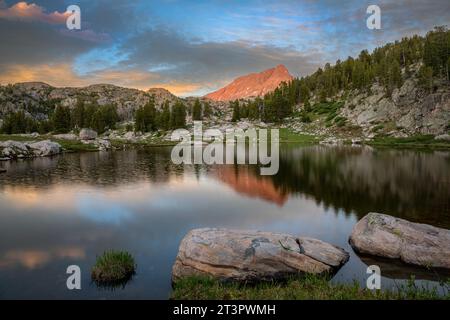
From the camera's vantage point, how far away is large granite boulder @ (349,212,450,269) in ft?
57.5

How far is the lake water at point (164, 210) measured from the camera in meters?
17.0

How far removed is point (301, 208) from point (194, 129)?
140 m

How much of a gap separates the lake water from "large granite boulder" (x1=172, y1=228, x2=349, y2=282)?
1088 millimetres

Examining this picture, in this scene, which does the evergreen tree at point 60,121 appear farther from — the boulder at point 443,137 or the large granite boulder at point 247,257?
the large granite boulder at point 247,257

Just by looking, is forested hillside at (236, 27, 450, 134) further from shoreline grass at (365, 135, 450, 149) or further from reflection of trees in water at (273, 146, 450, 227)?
reflection of trees in water at (273, 146, 450, 227)

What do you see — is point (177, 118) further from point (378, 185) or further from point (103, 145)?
point (378, 185)

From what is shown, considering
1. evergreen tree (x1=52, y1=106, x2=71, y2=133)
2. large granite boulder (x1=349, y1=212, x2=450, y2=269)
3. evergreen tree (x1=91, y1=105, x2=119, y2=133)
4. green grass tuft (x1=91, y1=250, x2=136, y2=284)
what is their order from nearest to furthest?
green grass tuft (x1=91, y1=250, x2=136, y2=284)
large granite boulder (x1=349, y1=212, x2=450, y2=269)
evergreen tree (x1=52, y1=106, x2=71, y2=133)
evergreen tree (x1=91, y1=105, x2=119, y2=133)

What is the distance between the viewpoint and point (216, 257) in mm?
15781

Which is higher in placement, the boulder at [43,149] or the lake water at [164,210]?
the boulder at [43,149]

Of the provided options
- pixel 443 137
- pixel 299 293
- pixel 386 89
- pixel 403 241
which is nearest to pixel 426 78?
pixel 386 89

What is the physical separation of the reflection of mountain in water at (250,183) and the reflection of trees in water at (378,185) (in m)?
1.66

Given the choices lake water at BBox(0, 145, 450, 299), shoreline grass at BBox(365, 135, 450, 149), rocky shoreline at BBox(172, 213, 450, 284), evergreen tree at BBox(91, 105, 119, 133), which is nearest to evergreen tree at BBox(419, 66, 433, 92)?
shoreline grass at BBox(365, 135, 450, 149)

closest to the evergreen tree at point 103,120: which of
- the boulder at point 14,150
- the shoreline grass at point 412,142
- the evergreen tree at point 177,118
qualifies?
the evergreen tree at point 177,118
